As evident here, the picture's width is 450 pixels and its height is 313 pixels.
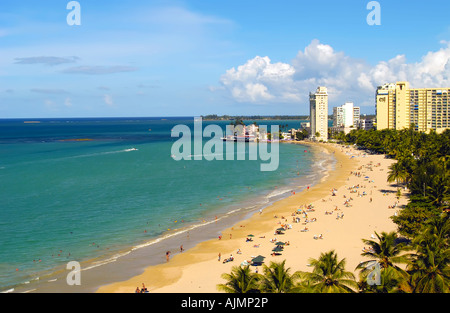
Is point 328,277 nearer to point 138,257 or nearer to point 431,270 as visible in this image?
point 431,270

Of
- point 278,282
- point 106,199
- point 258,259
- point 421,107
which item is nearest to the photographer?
point 278,282

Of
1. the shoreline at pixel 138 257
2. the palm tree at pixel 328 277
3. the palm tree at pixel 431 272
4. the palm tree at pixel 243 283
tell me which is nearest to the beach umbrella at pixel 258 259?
the shoreline at pixel 138 257

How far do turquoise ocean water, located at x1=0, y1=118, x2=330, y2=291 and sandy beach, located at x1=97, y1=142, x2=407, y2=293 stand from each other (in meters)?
6.63

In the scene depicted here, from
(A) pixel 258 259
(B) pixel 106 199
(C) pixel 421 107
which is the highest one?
(C) pixel 421 107

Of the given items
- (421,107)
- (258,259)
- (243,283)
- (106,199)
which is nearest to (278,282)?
(243,283)

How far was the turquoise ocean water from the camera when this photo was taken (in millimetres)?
41406

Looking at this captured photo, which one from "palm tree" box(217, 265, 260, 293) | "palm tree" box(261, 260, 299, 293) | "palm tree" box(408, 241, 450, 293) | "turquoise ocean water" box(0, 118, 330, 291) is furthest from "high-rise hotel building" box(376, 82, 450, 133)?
"palm tree" box(217, 265, 260, 293)

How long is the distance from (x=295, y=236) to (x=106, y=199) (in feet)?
114

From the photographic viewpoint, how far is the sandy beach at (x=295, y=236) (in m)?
33.6

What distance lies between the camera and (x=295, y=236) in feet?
145

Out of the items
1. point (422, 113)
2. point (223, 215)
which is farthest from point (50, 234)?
point (422, 113)

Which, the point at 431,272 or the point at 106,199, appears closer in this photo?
the point at 431,272
